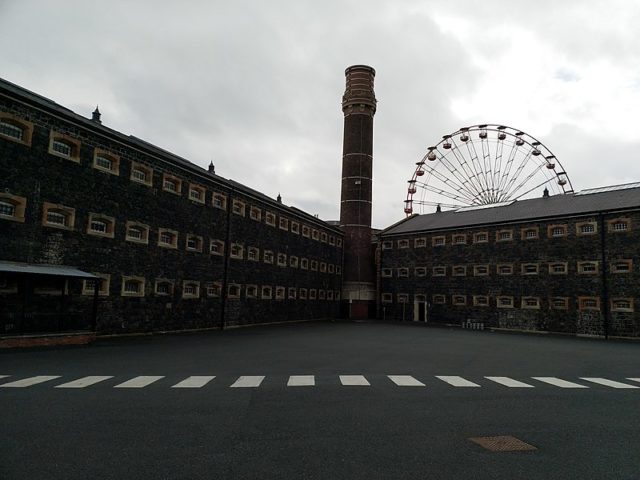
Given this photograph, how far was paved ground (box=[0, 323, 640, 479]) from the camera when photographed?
5.48 meters

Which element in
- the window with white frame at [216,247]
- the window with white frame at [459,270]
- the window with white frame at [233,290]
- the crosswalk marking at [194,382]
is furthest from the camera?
the window with white frame at [459,270]

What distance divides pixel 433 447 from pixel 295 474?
2185 mm

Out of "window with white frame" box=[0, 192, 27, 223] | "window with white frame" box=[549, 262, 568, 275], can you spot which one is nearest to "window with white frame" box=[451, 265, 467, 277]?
"window with white frame" box=[549, 262, 568, 275]

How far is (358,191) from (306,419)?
40730 millimetres

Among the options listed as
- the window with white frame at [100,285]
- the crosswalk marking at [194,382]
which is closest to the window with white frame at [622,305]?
the crosswalk marking at [194,382]

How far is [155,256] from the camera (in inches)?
1001

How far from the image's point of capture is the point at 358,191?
4725cm

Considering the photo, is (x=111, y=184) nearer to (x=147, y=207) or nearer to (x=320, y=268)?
(x=147, y=207)

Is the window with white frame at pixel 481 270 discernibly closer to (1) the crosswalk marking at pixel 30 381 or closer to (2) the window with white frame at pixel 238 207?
(2) the window with white frame at pixel 238 207

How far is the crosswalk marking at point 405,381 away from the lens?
436 inches

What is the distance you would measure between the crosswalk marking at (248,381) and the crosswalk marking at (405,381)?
357cm

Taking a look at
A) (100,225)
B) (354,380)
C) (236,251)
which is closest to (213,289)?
(236,251)

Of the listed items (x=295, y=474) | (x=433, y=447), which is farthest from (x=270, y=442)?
(x=433, y=447)

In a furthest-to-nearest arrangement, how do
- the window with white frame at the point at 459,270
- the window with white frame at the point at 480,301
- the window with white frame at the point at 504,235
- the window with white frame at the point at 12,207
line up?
the window with white frame at the point at 459,270 → the window with white frame at the point at 480,301 → the window with white frame at the point at 504,235 → the window with white frame at the point at 12,207
